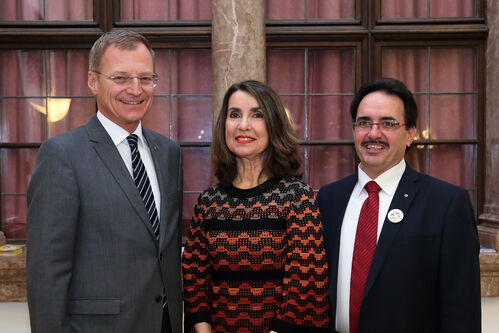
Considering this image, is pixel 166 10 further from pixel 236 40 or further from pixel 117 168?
pixel 117 168

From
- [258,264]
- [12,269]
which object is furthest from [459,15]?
[12,269]

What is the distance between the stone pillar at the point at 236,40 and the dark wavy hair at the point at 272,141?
129 centimetres

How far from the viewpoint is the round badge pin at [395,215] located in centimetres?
175

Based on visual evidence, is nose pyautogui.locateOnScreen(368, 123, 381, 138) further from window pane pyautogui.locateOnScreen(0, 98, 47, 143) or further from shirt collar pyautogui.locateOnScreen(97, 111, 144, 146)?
window pane pyautogui.locateOnScreen(0, 98, 47, 143)

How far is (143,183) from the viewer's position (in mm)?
1723

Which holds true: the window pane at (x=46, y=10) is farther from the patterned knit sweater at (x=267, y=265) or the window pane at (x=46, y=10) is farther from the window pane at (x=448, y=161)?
the window pane at (x=448, y=161)

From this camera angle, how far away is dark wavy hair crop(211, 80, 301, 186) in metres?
1.80

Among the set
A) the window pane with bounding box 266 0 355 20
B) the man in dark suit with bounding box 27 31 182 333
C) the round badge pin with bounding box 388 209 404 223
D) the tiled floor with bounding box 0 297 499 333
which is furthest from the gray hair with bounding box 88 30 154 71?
the tiled floor with bounding box 0 297 499 333

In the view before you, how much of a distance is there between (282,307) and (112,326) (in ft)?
2.18

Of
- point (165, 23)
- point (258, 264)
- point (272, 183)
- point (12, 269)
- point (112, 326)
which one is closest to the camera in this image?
point (112, 326)

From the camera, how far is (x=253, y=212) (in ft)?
5.77

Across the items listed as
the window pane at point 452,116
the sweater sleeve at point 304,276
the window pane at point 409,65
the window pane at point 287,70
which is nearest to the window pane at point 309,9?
the window pane at point 287,70

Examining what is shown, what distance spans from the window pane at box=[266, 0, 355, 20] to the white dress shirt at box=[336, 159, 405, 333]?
198 cm

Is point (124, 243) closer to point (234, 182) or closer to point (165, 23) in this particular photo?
point (234, 182)
